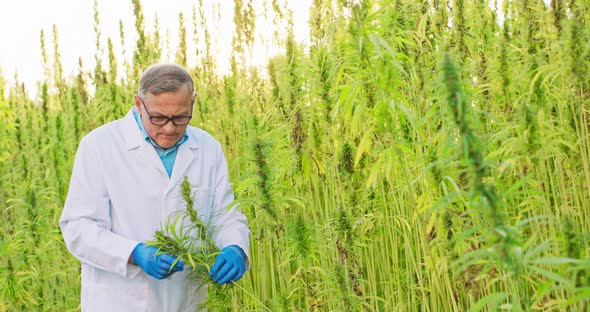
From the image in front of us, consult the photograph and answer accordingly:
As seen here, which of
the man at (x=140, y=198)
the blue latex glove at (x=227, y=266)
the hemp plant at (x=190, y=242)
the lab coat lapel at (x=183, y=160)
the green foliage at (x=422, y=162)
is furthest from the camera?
the lab coat lapel at (x=183, y=160)

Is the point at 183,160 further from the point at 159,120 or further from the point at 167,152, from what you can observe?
the point at 159,120

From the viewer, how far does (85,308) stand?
8.28 feet

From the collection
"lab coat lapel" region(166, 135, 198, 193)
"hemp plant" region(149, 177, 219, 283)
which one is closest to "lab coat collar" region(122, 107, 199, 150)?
"lab coat lapel" region(166, 135, 198, 193)

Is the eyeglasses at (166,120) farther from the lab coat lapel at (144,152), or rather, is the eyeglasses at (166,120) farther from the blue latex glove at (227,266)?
the blue latex glove at (227,266)

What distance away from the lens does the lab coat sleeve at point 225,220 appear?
2525 millimetres

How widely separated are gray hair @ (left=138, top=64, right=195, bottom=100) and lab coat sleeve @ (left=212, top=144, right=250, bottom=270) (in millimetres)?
393

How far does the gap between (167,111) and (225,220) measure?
0.53m

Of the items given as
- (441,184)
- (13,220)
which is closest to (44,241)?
(13,220)

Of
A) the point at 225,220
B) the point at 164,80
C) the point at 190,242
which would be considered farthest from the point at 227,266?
the point at 164,80

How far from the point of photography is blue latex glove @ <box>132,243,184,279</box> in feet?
7.14

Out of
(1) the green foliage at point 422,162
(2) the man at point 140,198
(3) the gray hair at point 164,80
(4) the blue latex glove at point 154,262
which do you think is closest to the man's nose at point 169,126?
(2) the man at point 140,198

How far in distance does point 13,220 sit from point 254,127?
2844mm

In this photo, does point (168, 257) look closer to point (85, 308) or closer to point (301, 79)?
point (85, 308)

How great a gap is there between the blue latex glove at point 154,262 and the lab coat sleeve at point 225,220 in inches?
11.3
